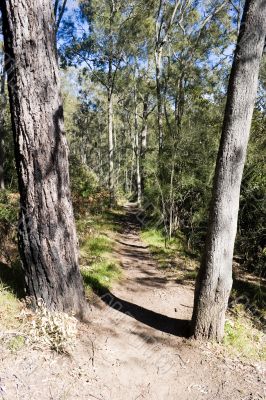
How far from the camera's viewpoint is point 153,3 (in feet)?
38.7

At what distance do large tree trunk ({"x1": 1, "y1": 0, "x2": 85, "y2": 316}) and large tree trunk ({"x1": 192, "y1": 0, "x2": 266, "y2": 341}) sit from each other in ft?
5.62

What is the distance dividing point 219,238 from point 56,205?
206cm

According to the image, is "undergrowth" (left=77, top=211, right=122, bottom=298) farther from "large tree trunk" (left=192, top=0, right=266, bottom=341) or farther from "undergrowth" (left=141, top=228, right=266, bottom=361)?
"large tree trunk" (left=192, top=0, right=266, bottom=341)

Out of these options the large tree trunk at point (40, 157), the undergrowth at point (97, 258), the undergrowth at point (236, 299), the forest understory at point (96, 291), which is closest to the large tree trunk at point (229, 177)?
the forest understory at point (96, 291)

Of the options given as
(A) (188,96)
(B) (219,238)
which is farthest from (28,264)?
(A) (188,96)

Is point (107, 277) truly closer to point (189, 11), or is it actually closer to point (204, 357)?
point (204, 357)

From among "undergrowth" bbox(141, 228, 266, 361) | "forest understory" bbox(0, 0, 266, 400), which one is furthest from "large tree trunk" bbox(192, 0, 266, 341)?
"undergrowth" bbox(141, 228, 266, 361)

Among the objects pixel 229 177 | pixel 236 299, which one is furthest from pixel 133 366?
pixel 236 299

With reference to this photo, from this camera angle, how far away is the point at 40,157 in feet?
11.4

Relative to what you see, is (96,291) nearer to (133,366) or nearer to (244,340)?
(133,366)

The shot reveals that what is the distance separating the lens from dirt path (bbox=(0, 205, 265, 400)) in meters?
3.00

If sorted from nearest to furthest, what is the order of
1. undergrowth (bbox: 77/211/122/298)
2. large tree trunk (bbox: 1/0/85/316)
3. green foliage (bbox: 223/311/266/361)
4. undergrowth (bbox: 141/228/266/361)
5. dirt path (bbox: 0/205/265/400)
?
1. dirt path (bbox: 0/205/265/400)
2. large tree trunk (bbox: 1/0/85/316)
3. green foliage (bbox: 223/311/266/361)
4. undergrowth (bbox: 141/228/266/361)
5. undergrowth (bbox: 77/211/122/298)

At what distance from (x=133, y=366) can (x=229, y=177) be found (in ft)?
8.32

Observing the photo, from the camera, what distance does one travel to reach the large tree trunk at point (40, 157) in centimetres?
327
